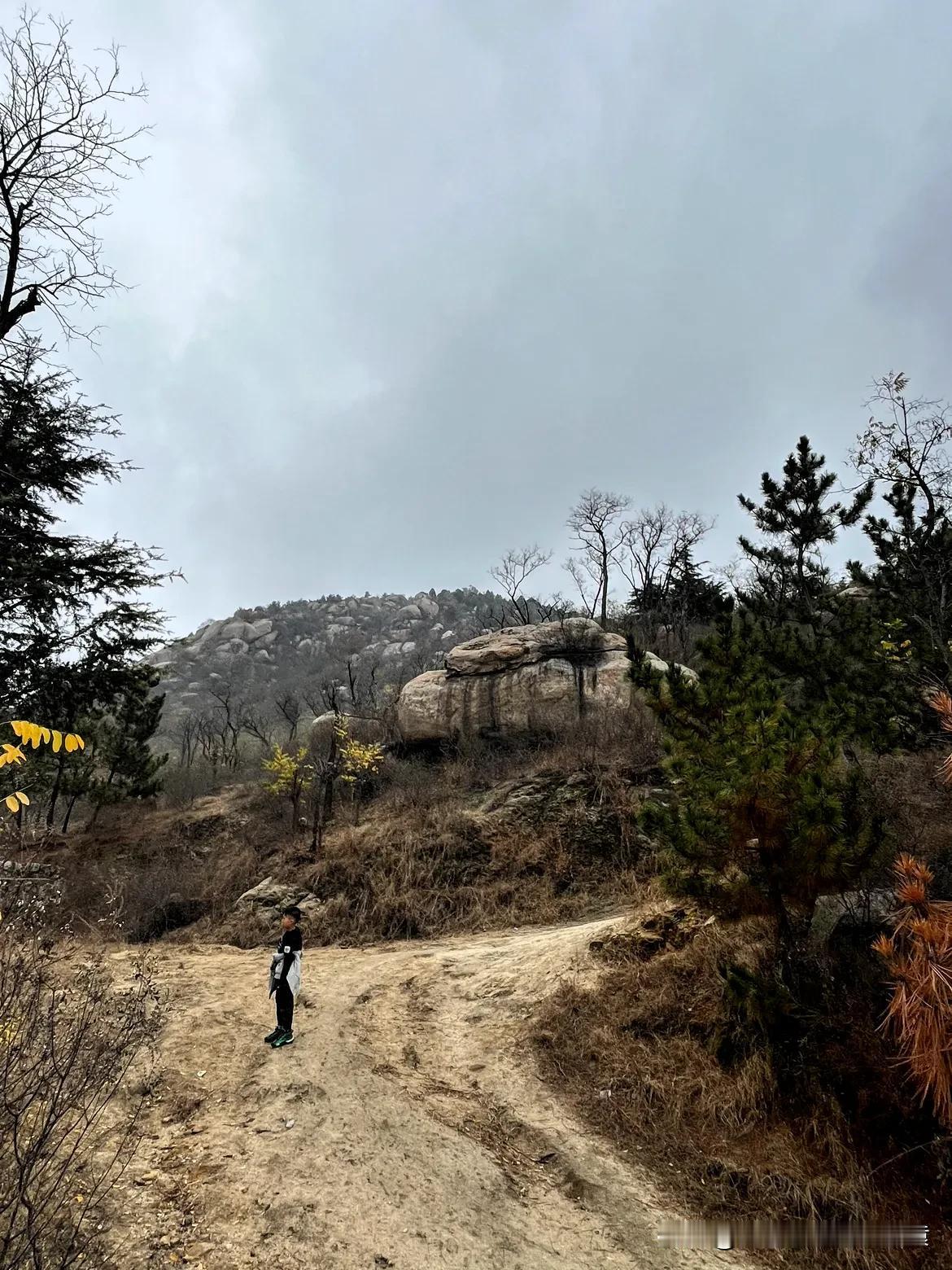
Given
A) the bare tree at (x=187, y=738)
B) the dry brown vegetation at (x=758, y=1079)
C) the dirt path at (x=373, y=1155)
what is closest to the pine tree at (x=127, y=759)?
the bare tree at (x=187, y=738)

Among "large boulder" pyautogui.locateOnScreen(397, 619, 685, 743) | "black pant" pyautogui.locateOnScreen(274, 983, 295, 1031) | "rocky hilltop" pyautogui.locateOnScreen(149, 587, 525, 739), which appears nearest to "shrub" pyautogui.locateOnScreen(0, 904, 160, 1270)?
"black pant" pyautogui.locateOnScreen(274, 983, 295, 1031)

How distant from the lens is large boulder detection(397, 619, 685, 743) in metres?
19.7

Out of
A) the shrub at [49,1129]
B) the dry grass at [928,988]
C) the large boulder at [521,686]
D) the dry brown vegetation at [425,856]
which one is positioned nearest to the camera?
the shrub at [49,1129]

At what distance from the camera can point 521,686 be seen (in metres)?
20.4

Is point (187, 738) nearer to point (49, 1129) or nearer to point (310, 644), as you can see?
point (49, 1129)

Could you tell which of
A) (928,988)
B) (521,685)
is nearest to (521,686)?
(521,685)

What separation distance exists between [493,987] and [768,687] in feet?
19.0

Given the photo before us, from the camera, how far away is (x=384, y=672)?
5547 centimetres

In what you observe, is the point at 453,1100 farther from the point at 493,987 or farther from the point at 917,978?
the point at 917,978

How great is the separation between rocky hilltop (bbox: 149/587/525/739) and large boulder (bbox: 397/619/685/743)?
27546 millimetres

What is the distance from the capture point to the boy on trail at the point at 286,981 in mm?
6586

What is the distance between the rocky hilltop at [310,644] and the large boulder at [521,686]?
2755 cm

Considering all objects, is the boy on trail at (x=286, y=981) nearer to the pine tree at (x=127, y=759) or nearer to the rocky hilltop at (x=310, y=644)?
the pine tree at (x=127, y=759)

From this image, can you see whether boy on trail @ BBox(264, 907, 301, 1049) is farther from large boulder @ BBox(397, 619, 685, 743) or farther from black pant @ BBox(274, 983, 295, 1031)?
large boulder @ BBox(397, 619, 685, 743)
